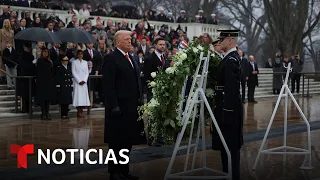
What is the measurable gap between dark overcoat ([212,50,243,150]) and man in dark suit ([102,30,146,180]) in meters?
1.09

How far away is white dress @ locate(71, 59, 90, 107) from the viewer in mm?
17391

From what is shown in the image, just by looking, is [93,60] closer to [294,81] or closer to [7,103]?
[7,103]

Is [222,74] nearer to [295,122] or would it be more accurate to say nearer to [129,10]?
[295,122]

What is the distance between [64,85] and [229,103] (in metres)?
9.59

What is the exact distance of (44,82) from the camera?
55.3ft

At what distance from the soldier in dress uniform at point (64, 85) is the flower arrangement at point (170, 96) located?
28.2 ft

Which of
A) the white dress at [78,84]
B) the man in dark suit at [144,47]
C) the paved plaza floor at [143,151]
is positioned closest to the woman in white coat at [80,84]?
the white dress at [78,84]

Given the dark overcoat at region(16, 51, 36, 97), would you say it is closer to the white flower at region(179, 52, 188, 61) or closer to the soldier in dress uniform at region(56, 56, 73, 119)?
Result: the soldier in dress uniform at region(56, 56, 73, 119)

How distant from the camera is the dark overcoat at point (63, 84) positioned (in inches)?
672

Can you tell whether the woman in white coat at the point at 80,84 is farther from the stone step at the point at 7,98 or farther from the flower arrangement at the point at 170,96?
the flower arrangement at the point at 170,96

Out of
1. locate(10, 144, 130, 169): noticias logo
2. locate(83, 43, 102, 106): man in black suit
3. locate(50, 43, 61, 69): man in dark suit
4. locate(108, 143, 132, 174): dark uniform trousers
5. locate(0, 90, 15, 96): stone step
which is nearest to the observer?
locate(108, 143, 132, 174): dark uniform trousers

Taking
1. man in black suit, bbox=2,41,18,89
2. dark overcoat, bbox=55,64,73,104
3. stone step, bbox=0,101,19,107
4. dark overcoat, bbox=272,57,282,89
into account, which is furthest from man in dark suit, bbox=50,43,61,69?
dark overcoat, bbox=272,57,282,89

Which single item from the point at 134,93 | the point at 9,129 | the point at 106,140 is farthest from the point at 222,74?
the point at 9,129

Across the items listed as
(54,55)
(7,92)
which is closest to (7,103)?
(7,92)
